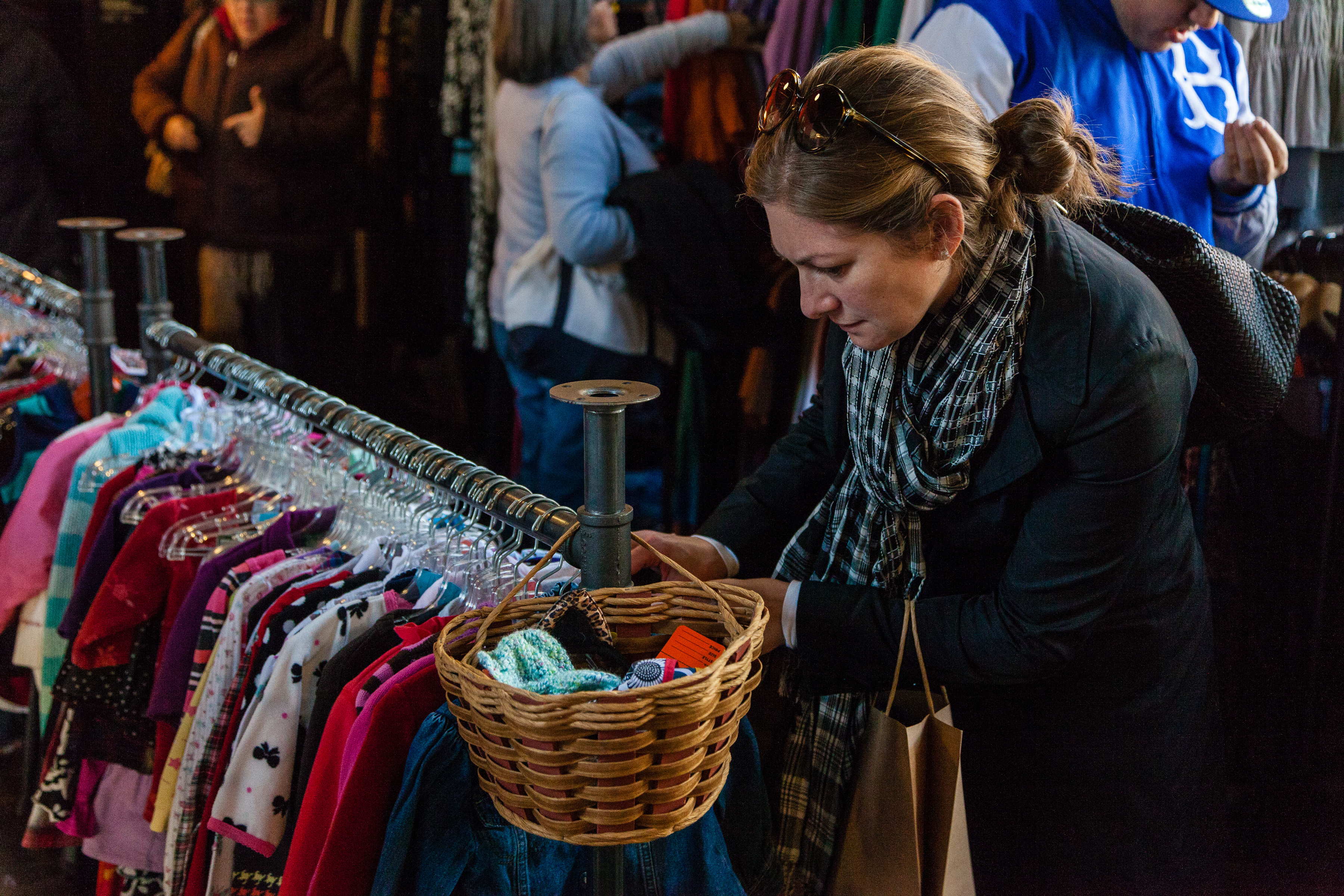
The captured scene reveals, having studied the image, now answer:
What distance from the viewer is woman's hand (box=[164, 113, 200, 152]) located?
349 cm

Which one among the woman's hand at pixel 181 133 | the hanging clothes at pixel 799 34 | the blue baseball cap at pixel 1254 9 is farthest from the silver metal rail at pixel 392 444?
the woman's hand at pixel 181 133

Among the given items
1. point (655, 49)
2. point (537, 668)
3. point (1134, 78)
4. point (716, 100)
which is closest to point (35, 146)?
point (655, 49)

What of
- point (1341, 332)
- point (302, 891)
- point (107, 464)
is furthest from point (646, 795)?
point (1341, 332)

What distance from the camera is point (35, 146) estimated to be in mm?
3406

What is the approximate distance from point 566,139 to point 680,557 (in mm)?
1577

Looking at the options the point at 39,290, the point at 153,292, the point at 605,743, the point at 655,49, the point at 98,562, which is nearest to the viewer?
the point at 605,743

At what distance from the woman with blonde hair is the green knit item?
279mm

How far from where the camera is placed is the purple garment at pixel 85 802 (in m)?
1.57

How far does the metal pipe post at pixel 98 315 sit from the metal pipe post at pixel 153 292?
0.23 feet

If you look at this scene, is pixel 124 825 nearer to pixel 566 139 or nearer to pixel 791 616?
pixel 791 616

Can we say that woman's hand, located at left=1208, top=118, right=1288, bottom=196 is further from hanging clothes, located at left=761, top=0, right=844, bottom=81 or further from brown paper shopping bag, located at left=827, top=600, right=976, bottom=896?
brown paper shopping bag, located at left=827, top=600, right=976, bottom=896

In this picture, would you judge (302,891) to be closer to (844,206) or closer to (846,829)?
(846,829)

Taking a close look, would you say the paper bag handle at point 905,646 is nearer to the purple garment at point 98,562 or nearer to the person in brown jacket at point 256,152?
the purple garment at point 98,562

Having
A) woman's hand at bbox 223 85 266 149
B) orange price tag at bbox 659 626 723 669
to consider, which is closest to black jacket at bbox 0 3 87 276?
woman's hand at bbox 223 85 266 149
